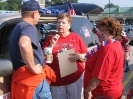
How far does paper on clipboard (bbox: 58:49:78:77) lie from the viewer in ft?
11.1

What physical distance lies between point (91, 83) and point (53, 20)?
1576 mm

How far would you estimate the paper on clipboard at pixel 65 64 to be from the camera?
338 centimetres

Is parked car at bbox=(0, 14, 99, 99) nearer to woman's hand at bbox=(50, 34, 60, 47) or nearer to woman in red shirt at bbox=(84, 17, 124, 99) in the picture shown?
woman's hand at bbox=(50, 34, 60, 47)

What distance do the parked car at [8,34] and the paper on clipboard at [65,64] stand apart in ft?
2.26

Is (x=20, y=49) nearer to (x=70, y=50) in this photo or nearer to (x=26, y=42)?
(x=26, y=42)

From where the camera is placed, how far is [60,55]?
3354 millimetres

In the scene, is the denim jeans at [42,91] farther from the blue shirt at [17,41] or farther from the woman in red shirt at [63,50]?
the woman in red shirt at [63,50]

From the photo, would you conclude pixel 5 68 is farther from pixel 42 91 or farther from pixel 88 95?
pixel 88 95

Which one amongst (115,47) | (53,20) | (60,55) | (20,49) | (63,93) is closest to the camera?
(20,49)

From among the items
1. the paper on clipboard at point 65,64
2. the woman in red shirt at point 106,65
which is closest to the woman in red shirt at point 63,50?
the paper on clipboard at point 65,64

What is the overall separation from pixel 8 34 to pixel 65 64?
4.47 feet

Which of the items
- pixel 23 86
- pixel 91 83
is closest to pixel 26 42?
pixel 23 86

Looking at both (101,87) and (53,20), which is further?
(53,20)

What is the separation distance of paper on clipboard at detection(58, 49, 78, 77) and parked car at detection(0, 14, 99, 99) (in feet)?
2.26
